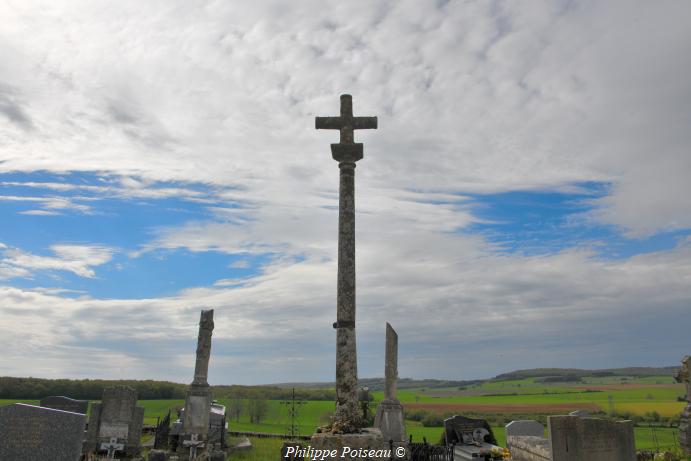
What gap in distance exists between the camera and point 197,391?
1470 cm

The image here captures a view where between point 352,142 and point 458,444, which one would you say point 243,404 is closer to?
point 458,444

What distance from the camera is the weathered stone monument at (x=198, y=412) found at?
561 inches

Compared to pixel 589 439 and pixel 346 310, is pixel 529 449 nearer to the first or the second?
pixel 589 439

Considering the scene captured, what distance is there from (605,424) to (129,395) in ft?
46.2

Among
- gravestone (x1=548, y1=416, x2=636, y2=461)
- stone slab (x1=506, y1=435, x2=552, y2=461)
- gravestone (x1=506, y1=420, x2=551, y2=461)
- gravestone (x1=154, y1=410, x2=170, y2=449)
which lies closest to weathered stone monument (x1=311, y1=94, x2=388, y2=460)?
gravestone (x1=548, y1=416, x2=636, y2=461)

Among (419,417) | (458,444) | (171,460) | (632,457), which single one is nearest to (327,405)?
(419,417)

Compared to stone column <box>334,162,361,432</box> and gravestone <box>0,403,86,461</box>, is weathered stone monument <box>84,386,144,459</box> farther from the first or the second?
stone column <box>334,162,361,432</box>

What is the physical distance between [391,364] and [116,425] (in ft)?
30.2

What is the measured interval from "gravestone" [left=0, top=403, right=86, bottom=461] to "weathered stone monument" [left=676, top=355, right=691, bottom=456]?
15.9 m

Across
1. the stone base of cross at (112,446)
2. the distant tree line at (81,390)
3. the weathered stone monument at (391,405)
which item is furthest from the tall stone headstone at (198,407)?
the distant tree line at (81,390)

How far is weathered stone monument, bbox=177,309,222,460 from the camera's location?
14.2 meters

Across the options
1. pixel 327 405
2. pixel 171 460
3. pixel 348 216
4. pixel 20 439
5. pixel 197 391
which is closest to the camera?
pixel 20 439

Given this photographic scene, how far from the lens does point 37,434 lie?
7.96 metres

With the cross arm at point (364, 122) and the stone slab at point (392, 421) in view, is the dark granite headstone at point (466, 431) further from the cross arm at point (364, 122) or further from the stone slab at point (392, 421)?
the cross arm at point (364, 122)
